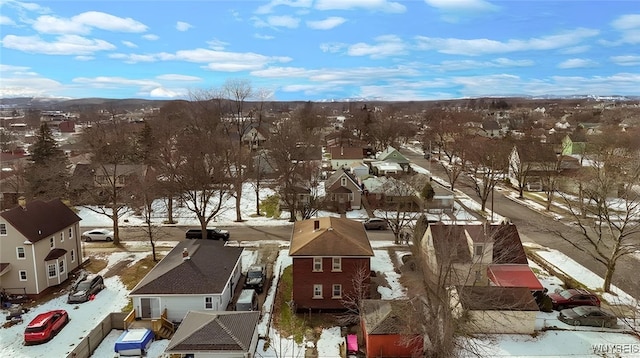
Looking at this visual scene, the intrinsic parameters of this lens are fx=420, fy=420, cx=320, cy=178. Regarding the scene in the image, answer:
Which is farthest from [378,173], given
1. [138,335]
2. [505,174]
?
[138,335]

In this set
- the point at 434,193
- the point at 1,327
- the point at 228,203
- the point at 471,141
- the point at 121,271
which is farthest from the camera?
the point at 471,141

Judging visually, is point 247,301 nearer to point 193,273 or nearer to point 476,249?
point 193,273

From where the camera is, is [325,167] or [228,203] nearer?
[228,203]

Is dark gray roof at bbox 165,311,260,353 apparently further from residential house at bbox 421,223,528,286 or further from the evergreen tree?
the evergreen tree

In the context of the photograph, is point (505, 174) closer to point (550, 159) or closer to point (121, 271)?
point (550, 159)

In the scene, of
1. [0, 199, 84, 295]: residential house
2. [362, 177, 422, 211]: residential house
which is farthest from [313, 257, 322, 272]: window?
[362, 177, 422, 211]: residential house

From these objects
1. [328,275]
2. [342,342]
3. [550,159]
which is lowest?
[342,342]

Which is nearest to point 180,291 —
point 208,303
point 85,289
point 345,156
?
point 208,303

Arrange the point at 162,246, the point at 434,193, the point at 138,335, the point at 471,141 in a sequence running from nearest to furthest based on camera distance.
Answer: the point at 138,335 < the point at 162,246 < the point at 434,193 < the point at 471,141

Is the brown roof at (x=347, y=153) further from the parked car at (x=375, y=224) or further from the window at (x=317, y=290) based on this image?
the window at (x=317, y=290)
